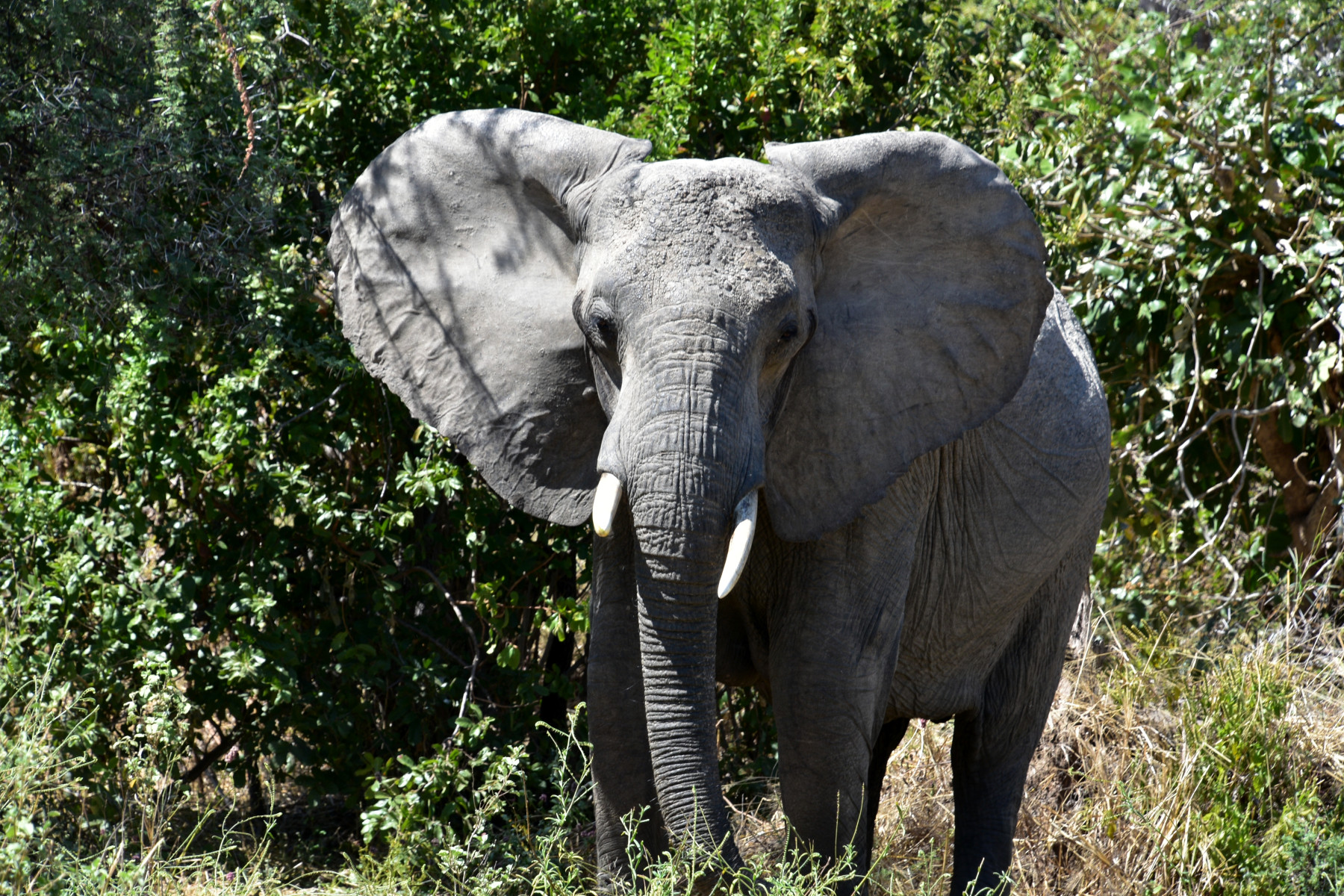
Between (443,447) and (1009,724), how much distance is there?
1.99 m

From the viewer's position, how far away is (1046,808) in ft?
17.4

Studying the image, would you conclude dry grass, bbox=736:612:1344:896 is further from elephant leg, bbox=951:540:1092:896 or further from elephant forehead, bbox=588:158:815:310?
elephant forehead, bbox=588:158:815:310

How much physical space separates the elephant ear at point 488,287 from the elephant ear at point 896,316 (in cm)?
49

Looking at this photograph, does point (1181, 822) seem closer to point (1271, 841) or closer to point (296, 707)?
point (1271, 841)

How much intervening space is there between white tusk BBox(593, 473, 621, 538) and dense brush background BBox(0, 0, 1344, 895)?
46.3 inches

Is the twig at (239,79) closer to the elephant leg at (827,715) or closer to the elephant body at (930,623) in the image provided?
the elephant body at (930,623)

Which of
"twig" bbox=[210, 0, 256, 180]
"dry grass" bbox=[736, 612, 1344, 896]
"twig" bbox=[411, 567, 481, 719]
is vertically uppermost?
"twig" bbox=[210, 0, 256, 180]

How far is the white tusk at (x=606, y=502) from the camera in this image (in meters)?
3.20

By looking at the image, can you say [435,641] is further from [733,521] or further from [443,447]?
[733,521]

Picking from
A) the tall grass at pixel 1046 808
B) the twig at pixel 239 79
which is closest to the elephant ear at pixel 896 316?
the tall grass at pixel 1046 808

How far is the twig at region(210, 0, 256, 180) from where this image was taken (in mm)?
4355

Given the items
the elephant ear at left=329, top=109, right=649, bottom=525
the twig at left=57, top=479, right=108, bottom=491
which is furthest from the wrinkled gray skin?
the twig at left=57, top=479, right=108, bottom=491

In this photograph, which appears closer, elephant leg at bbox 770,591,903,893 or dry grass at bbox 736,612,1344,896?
elephant leg at bbox 770,591,903,893

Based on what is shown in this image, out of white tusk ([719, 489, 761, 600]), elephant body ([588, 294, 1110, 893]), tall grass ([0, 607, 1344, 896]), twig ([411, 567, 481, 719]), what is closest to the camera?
white tusk ([719, 489, 761, 600])
